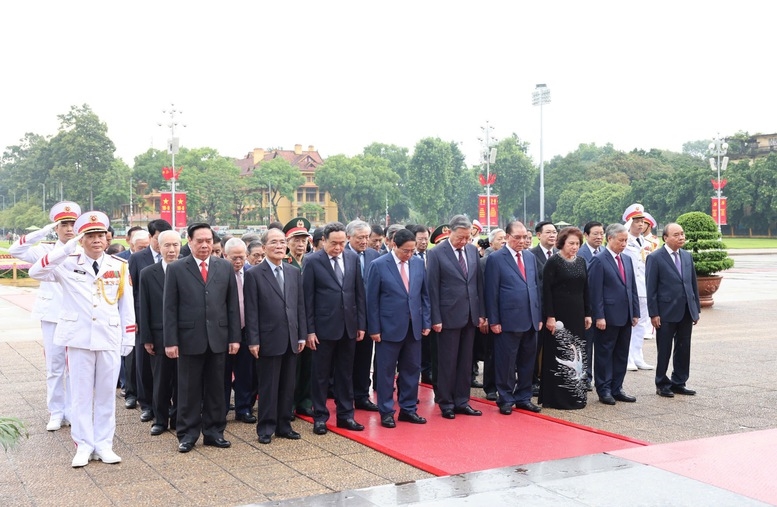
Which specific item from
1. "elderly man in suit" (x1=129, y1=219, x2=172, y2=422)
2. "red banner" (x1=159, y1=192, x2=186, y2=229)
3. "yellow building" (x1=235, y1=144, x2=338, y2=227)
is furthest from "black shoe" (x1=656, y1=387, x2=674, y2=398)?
"yellow building" (x1=235, y1=144, x2=338, y2=227)

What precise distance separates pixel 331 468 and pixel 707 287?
1190 centimetres

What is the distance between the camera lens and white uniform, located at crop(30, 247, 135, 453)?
5.48 m

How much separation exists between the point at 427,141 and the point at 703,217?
245 ft

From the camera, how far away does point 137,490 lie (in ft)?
15.9

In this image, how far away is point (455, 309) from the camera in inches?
269

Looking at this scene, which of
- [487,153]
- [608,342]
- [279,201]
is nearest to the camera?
[608,342]

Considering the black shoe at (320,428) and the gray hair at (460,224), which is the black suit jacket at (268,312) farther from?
the gray hair at (460,224)

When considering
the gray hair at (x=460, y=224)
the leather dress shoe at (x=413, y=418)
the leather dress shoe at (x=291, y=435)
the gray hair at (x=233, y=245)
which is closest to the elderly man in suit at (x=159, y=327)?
the gray hair at (x=233, y=245)

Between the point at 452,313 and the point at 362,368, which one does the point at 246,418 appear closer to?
the point at 362,368

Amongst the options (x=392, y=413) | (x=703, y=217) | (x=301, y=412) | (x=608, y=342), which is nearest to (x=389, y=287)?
(x=392, y=413)

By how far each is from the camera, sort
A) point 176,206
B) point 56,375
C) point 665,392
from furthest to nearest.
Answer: point 176,206 → point 665,392 → point 56,375

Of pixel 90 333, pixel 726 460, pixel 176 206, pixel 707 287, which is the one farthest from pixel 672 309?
pixel 176 206

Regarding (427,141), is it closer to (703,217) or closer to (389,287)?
(703,217)

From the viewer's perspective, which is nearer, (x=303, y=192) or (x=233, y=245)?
(x=233, y=245)
